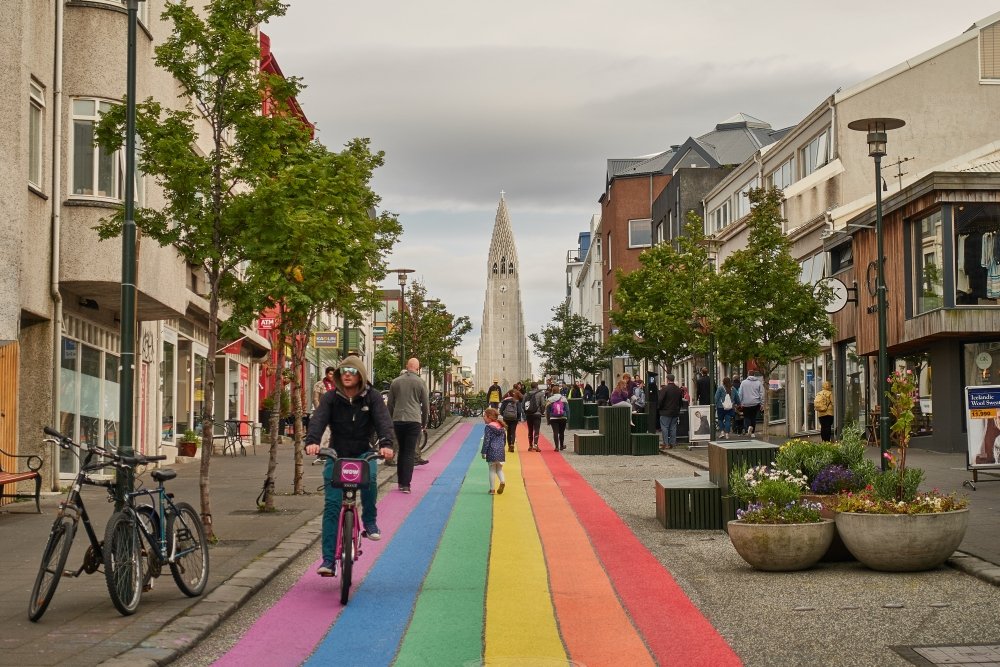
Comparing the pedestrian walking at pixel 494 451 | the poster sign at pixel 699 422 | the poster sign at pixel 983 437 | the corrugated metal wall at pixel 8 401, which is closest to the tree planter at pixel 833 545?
the poster sign at pixel 983 437

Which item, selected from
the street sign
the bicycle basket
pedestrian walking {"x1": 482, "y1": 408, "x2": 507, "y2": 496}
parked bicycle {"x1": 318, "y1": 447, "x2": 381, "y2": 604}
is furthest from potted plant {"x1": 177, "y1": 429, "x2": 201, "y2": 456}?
the bicycle basket

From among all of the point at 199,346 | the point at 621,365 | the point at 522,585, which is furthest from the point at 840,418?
the point at 621,365

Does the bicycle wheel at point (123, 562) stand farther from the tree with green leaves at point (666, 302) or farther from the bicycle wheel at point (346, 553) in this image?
the tree with green leaves at point (666, 302)

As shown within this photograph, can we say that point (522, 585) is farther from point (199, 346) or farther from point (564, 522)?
point (199, 346)

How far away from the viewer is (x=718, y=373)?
184ft

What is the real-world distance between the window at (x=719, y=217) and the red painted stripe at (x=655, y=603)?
40761 millimetres

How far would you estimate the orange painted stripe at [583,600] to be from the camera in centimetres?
817

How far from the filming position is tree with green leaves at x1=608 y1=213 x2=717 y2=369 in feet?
129

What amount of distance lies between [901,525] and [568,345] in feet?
218

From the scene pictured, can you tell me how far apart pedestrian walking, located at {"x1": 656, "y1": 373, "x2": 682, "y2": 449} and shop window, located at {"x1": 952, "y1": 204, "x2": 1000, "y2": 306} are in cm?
758

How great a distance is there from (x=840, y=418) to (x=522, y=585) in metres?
27.6

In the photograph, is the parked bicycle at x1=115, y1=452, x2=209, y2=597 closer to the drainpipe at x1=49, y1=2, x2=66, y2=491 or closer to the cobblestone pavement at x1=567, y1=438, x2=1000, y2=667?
the cobblestone pavement at x1=567, y1=438, x2=1000, y2=667

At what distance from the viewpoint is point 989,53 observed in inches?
1535

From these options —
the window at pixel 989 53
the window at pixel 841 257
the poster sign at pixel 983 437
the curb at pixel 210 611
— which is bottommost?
the curb at pixel 210 611
